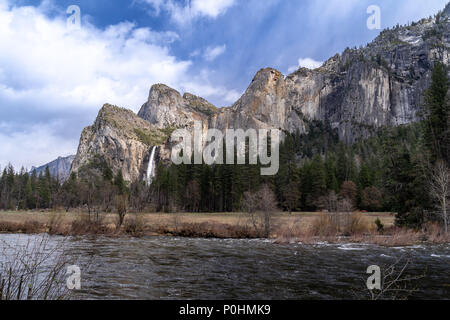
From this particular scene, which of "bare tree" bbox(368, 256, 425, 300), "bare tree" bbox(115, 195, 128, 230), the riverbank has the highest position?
"bare tree" bbox(115, 195, 128, 230)

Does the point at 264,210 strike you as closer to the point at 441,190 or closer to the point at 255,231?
the point at 255,231

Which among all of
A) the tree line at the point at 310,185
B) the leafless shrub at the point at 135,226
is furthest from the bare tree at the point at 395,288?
the leafless shrub at the point at 135,226

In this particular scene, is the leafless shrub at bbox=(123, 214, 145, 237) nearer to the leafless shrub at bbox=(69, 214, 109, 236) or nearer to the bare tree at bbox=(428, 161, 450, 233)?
the leafless shrub at bbox=(69, 214, 109, 236)

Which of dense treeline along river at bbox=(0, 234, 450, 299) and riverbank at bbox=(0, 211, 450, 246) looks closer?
dense treeline along river at bbox=(0, 234, 450, 299)

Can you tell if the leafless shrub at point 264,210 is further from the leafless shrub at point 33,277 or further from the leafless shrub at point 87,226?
the leafless shrub at point 33,277

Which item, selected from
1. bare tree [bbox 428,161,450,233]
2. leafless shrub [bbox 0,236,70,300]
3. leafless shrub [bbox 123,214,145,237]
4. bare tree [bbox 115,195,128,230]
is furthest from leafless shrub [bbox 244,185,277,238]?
leafless shrub [bbox 0,236,70,300]

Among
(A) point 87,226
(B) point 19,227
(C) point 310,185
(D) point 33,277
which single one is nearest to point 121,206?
(A) point 87,226

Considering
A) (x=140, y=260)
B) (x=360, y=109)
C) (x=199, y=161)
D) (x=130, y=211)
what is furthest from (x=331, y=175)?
(x=360, y=109)

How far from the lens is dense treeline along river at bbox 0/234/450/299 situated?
12016 mm

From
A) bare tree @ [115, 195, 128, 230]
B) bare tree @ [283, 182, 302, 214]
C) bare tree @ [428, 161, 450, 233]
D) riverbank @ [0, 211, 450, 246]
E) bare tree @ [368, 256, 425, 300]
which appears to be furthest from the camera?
bare tree @ [283, 182, 302, 214]

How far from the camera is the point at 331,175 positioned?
260 feet

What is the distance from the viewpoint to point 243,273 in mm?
16250

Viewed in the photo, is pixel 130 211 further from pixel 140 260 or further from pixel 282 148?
pixel 282 148
